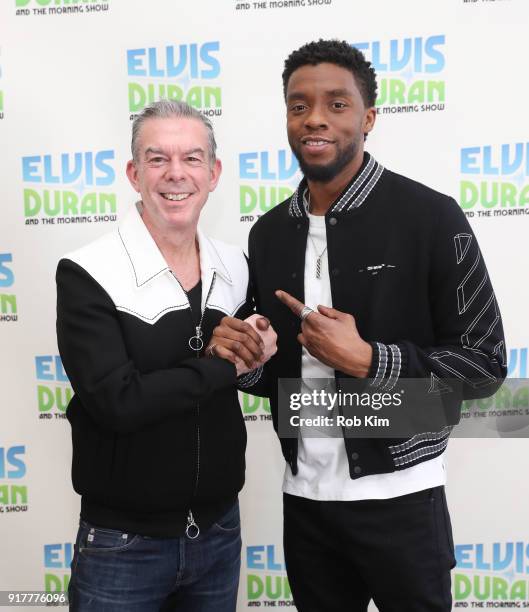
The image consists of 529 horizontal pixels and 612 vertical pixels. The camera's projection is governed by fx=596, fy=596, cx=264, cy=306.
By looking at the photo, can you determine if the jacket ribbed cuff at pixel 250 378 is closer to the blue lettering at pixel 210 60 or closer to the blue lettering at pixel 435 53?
the blue lettering at pixel 210 60

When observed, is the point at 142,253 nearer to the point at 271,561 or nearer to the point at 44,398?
the point at 44,398

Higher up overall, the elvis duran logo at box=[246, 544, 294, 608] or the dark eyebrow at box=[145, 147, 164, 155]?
the dark eyebrow at box=[145, 147, 164, 155]

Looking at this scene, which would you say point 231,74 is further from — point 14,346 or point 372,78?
point 14,346

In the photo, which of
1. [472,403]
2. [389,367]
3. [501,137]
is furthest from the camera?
[472,403]

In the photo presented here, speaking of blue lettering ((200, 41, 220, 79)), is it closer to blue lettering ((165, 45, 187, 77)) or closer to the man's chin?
blue lettering ((165, 45, 187, 77))

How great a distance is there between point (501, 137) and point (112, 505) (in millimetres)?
1996

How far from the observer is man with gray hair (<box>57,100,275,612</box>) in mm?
1322

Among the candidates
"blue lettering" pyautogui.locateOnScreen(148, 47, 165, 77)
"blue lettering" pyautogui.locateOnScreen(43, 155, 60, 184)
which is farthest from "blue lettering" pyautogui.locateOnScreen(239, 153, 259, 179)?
"blue lettering" pyautogui.locateOnScreen(43, 155, 60, 184)

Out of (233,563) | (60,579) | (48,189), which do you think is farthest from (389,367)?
(60,579)

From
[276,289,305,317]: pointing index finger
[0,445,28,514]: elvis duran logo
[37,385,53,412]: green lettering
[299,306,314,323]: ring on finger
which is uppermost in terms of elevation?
[276,289,305,317]: pointing index finger

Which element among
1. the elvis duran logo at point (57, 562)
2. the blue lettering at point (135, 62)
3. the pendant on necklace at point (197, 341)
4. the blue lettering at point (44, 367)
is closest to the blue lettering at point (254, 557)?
the elvis duran logo at point (57, 562)

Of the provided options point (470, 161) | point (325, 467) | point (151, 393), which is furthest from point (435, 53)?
point (151, 393)

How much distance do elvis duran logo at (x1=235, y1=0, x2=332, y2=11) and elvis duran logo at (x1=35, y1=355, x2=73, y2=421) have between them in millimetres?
1622

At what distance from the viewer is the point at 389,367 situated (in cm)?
137
